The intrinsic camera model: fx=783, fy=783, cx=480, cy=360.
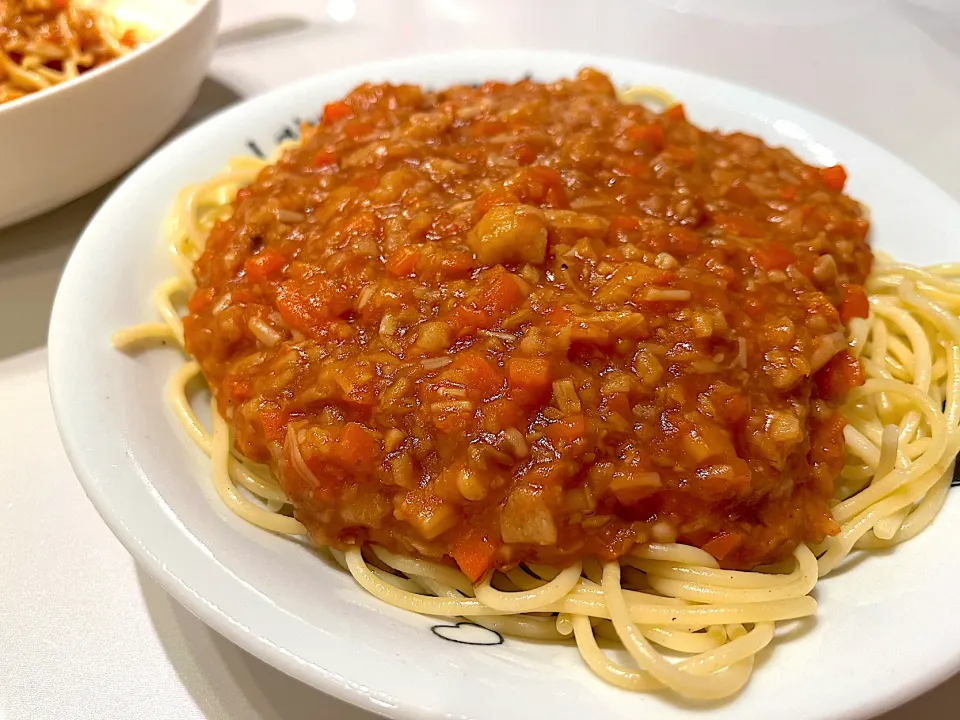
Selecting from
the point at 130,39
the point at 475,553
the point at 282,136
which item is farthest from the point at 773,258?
the point at 130,39

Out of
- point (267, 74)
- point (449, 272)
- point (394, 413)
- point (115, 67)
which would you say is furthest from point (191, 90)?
point (394, 413)

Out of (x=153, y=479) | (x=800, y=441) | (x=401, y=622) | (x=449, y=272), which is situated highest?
(x=449, y=272)

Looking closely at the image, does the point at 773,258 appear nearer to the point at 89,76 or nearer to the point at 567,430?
the point at 567,430

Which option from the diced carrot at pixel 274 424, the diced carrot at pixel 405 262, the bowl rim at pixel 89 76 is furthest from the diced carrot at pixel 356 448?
the bowl rim at pixel 89 76

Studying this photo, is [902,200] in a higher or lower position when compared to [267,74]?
higher

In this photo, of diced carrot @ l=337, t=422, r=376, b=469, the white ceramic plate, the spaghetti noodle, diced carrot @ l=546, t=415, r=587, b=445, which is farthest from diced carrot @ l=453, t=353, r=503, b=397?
the spaghetti noodle

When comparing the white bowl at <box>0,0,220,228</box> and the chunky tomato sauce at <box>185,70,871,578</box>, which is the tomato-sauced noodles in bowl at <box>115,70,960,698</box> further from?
the white bowl at <box>0,0,220,228</box>

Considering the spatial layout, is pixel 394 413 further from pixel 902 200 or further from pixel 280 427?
pixel 902 200
